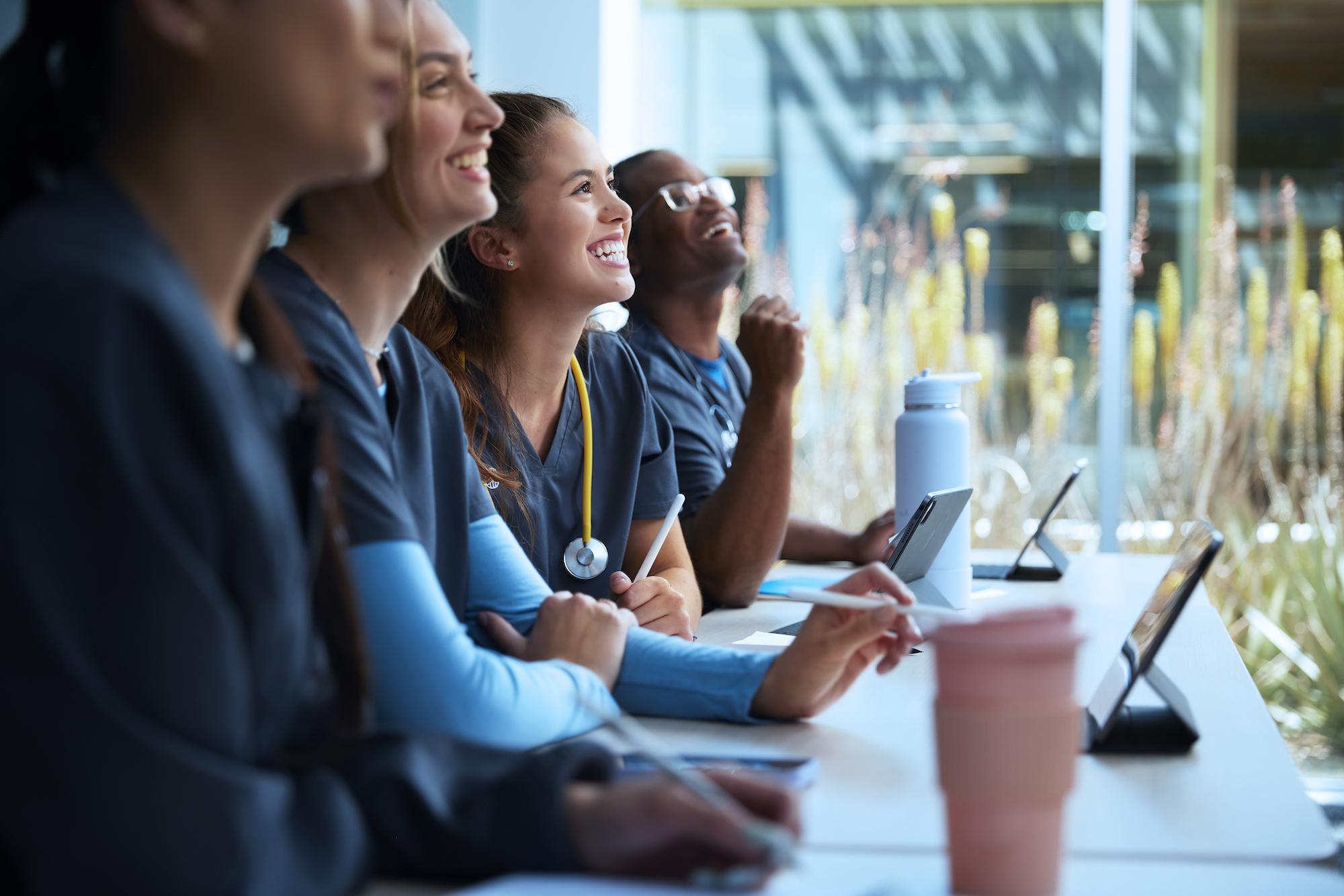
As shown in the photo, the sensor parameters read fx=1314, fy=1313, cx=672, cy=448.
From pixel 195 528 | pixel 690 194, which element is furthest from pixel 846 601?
pixel 690 194

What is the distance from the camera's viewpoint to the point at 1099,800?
992 mm

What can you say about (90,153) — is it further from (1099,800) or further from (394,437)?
(1099,800)

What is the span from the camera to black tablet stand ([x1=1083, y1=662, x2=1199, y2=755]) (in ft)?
3.67

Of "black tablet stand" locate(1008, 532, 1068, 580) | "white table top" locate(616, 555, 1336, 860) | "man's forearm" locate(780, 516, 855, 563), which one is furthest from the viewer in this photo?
"man's forearm" locate(780, 516, 855, 563)

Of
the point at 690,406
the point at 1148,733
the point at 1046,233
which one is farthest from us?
the point at 1046,233

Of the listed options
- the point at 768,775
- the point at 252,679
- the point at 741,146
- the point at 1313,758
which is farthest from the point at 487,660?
the point at 741,146

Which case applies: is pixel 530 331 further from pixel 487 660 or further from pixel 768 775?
pixel 768 775

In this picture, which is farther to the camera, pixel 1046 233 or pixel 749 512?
pixel 1046 233

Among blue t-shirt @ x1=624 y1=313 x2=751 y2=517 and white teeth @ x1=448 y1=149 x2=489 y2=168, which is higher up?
white teeth @ x1=448 y1=149 x2=489 y2=168

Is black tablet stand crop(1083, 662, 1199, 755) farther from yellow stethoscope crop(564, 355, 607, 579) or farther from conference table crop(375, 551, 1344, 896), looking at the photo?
yellow stethoscope crop(564, 355, 607, 579)

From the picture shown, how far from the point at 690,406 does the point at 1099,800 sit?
1474 millimetres

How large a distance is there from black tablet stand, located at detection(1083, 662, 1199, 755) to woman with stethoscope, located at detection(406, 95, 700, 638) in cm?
74

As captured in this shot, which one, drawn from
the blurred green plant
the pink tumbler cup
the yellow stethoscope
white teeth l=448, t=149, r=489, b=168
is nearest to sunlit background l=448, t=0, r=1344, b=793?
the blurred green plant

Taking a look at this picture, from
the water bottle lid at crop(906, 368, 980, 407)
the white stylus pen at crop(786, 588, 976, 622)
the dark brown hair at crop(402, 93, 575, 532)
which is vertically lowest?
the white stylus pen at crop(786, 588, 976, 622)
